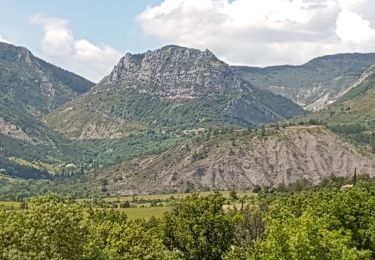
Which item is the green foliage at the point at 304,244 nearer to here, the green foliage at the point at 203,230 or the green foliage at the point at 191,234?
the green foliage at the point at 191,234

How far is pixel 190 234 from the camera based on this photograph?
322ft

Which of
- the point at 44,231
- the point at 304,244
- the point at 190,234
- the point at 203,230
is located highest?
the point at 44,231

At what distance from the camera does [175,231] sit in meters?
102

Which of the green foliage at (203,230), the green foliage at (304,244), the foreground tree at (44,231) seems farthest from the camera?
the green foliage at (203,230)

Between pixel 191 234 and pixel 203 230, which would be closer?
pixel 203 230

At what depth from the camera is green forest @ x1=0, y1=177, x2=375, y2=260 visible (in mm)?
63438

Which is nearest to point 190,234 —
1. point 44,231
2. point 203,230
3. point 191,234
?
point 191,234

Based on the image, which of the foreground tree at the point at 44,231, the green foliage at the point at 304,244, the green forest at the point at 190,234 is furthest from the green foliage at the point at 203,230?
the foreground tree at the point at 44,231

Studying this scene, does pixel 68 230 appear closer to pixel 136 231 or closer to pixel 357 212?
pixel 136 231

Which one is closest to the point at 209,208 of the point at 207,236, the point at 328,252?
the point at 207,236

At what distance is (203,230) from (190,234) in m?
2.42

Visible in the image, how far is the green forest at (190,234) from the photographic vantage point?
6344cm

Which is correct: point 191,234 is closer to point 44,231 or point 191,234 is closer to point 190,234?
point 190,234

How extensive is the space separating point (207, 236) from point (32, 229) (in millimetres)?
41921
